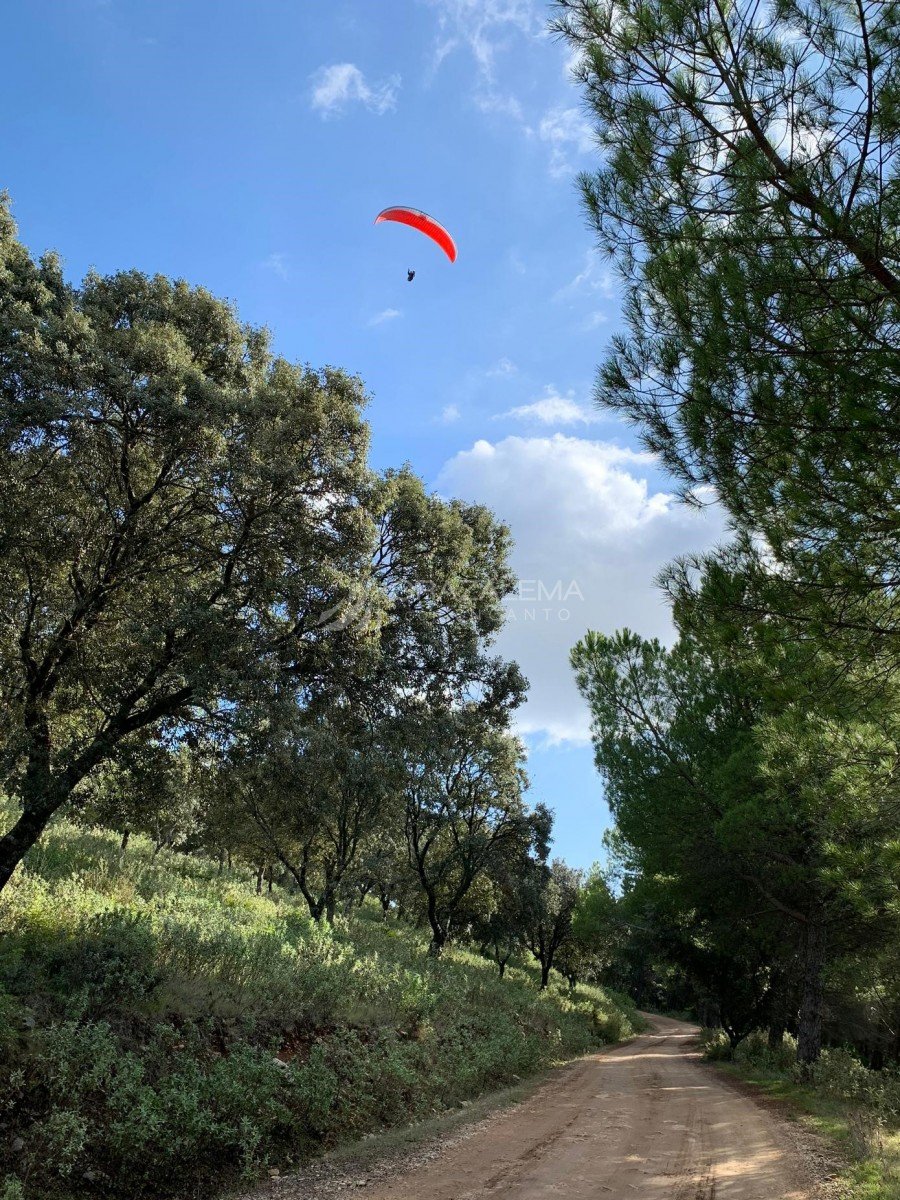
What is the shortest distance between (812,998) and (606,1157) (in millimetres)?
12074

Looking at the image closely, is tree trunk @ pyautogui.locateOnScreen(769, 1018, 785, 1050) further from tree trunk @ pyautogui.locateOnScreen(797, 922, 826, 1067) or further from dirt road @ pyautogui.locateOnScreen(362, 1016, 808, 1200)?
dirt road @ pyautogui.locateOnScreen(362, 1016, 808, 1200)

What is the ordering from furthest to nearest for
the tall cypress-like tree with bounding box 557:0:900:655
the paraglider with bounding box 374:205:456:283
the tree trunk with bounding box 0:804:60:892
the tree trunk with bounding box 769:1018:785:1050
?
the tree trunk with bounding box 769:1018:785:1050 < the paraglider with bounding box 374:205:456:283 < the tree trunk with bounding box 0:804:60:892 < the tall cypress-like tree with bounding box 557:0:900:655

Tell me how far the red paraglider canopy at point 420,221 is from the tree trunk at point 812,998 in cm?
1950

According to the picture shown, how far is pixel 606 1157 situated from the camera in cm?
847

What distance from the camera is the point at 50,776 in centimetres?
991

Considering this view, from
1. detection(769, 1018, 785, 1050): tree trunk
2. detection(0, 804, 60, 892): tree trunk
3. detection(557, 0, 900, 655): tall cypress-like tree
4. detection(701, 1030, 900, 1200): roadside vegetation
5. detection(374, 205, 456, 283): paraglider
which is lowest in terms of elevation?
detection(769, 1018, 785, 1050): tree trunk

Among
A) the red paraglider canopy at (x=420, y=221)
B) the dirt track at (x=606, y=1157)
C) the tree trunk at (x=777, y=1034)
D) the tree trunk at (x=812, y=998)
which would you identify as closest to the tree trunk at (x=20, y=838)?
the dirt track at (x=606, y=1157)

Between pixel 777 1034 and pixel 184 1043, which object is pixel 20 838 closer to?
pixel 184 1043

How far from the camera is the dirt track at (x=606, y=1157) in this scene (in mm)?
6941

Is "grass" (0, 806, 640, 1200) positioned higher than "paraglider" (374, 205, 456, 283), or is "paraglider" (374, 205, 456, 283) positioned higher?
"paraglider" (374, 205, 456, 283)

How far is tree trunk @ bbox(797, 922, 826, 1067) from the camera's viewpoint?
17.3 meters

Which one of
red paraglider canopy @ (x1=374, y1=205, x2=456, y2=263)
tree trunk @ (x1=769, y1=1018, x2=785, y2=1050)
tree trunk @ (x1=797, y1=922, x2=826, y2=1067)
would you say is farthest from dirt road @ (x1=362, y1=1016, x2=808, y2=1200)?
red paraglider canopy @ (x1=374, y1=205, x2=456, y2=263)

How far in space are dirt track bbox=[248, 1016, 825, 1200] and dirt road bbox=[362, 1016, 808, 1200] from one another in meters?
0.01

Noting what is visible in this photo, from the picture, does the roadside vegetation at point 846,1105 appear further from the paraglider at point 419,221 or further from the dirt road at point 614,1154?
the paraglider at point 419,221
